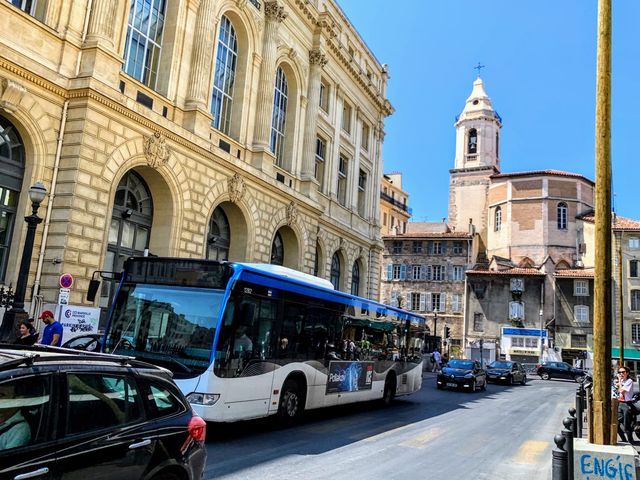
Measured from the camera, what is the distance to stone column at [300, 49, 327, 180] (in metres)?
28.9

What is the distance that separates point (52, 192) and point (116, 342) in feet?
24.9

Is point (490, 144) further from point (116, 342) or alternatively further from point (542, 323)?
point (116, 342)

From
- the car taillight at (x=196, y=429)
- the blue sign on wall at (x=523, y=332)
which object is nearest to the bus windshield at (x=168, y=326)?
the car taillight at (x=196, y=429)

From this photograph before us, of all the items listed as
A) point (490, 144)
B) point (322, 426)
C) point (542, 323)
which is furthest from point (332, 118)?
point (490, 144)

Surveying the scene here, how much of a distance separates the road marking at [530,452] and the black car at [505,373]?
2221 cm

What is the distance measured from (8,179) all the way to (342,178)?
74.1 feet

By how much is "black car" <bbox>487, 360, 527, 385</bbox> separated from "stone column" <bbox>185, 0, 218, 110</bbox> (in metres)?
23.4

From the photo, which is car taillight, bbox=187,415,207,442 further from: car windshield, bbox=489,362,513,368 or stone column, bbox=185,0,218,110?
car windshield, bbox=489,362,513,368

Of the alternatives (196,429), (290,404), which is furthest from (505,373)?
(196,429)

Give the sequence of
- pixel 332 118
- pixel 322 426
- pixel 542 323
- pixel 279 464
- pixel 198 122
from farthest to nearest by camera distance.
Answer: pixel 542 323, pixel 332 118, pixel 198 122, pixel 322 426, pixel 279 464

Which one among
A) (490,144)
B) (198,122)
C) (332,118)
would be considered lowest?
(198,122)

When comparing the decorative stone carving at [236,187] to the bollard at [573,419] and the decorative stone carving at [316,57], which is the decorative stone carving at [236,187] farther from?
the bollard at [573,419]

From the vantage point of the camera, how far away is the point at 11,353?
394cm

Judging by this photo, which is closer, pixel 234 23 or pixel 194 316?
pixel 194 316
